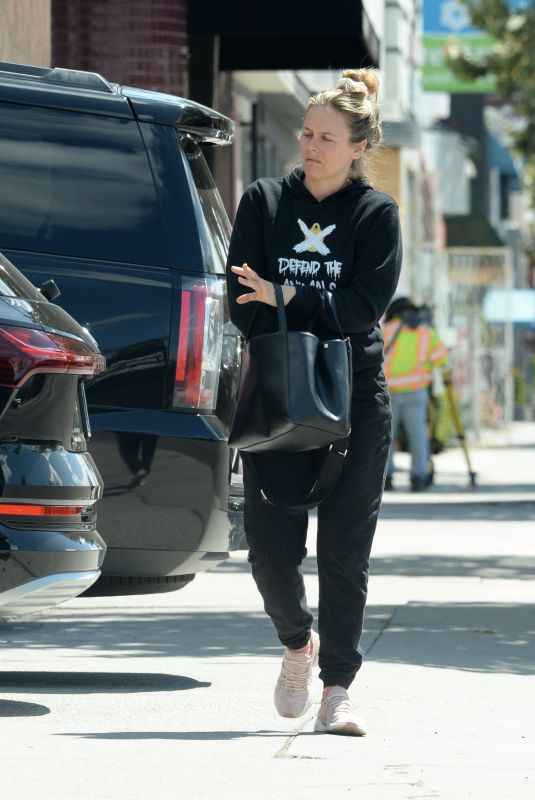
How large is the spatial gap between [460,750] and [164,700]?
1238mm

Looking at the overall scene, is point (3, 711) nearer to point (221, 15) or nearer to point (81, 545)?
point (81, 545)

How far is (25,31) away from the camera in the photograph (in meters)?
11.7

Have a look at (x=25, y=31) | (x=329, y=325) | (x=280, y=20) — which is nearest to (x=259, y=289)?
(x=329, y=325)

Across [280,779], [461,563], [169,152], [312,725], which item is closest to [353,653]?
[312,725]

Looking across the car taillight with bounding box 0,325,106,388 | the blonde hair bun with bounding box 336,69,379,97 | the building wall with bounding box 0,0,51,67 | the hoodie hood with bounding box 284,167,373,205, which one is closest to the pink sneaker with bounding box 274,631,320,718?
the car taillight with bounding box 0,325,106,388

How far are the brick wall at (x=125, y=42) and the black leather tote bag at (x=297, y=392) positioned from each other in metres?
8.38

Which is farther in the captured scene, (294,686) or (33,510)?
(294,686)

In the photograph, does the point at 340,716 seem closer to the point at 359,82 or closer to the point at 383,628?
the point at 359,82

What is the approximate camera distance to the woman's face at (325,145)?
5.99 m

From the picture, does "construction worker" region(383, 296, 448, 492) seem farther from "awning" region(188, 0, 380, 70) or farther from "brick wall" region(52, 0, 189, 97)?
"brick wall" region(52, 0, 189, 97)

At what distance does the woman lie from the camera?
5930mm

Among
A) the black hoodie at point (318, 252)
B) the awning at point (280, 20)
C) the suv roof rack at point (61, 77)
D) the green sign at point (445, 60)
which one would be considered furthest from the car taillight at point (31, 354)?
the green sign at point (445, 60)

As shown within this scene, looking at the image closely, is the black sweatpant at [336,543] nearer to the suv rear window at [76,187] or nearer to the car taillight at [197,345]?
the car taillight at [197,345]

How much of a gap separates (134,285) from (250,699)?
56.3 inches
